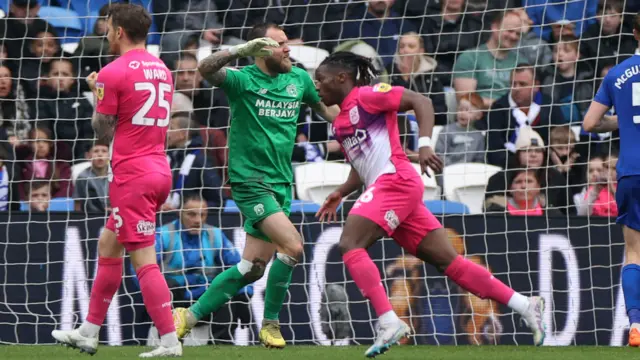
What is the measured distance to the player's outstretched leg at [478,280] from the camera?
698cm

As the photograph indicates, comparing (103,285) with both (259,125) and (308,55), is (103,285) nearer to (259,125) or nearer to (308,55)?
(259,125)

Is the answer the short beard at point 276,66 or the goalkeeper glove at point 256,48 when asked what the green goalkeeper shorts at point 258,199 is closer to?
the short beard at point 276,66

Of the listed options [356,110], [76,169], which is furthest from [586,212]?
[76,169]

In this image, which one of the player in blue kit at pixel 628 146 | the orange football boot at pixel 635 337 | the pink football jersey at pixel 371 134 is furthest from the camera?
the player in blue kit at pixel 628 146

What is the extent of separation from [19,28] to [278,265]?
433 cm

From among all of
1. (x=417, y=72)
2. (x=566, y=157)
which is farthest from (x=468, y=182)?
(x=417, y=72)

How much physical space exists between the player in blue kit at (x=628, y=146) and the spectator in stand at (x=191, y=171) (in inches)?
133

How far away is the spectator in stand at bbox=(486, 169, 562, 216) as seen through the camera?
9328mm

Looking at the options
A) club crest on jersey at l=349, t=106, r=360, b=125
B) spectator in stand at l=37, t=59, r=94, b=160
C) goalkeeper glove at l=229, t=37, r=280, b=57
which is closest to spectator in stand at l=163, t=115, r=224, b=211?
spectator in stand at l=37, t=59, r=94, b=160

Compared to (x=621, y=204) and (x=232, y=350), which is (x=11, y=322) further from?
(x=621, y=204)

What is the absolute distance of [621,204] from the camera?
7148 mm

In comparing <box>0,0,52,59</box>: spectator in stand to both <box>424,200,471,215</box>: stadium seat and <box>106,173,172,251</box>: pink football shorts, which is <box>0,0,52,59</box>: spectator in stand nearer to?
<box>424,200,471,215</box>: stadium seat

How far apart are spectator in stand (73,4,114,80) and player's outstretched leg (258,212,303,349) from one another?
367 cm

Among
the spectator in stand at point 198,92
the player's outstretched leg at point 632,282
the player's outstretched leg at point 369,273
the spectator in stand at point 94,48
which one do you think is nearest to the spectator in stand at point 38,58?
the spectator in stand at point 94,48
